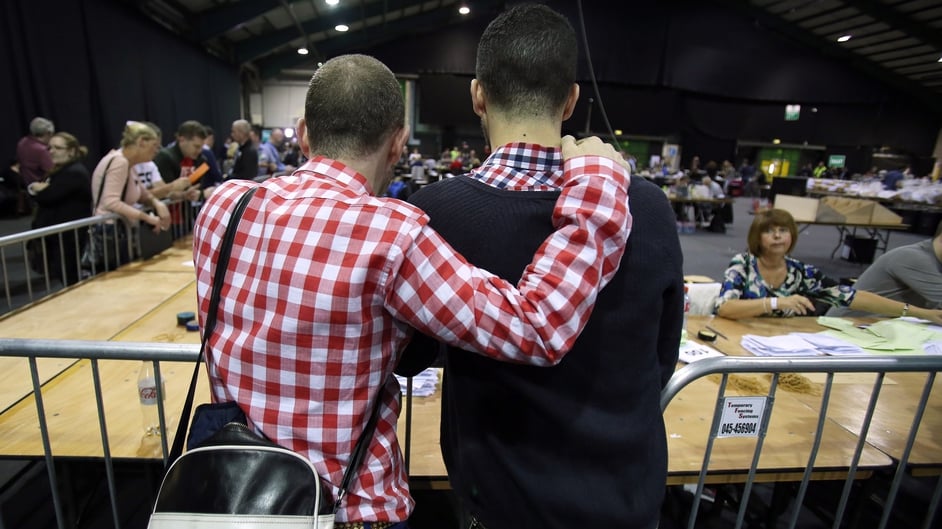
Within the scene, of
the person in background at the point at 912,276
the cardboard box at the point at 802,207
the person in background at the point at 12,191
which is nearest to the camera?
the person in background at the point at 912,276

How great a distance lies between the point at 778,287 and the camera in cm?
281

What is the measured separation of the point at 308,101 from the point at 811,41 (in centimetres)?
2200

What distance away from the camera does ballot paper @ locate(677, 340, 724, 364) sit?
6.79 feet

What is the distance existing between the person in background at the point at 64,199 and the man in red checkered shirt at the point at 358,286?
3601 millimetres

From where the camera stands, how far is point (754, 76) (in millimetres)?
17656

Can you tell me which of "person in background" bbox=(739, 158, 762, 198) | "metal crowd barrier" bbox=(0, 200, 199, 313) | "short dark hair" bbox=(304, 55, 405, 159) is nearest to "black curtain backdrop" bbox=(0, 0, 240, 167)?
"metal crowd barrier" bbox=(0, 200, 199, 313)

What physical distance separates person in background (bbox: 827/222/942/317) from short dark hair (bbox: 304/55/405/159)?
10.5ft

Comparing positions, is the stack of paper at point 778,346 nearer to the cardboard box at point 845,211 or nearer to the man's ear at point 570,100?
the man's ear at point 570,100

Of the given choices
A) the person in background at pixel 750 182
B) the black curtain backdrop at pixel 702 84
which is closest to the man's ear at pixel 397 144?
the black curtain backdrop at pixel 702 84

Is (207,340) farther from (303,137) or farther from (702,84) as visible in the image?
(702,84)

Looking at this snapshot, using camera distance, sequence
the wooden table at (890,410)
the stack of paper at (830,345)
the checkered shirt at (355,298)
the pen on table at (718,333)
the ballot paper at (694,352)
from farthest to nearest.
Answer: the pen on table at (718,333) → the stack of paper at (830,345) → the ballot paper at (694,352) → the wooden table at (890,410) → the checkered shirt at (355,298)

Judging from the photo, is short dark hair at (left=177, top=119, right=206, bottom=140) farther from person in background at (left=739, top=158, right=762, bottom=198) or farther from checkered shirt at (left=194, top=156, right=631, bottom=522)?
person in background at (left=739, top=158, right=762, bottom=198)

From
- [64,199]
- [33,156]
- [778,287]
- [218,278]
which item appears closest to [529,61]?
[218,278]

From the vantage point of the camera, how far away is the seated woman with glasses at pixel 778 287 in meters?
2.64
